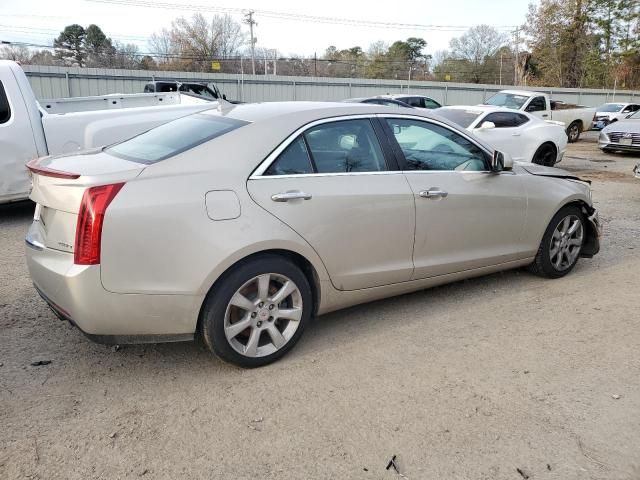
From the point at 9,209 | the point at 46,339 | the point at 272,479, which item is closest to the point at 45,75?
the point at 9,209

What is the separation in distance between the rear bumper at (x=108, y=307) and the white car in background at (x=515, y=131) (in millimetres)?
8626

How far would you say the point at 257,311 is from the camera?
3344mm

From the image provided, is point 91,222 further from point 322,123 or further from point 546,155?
point 546,155

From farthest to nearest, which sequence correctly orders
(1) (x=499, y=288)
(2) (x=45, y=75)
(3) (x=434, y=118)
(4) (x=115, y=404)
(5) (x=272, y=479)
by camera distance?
(2) (x=45, y=75) → (1) (x=499, y=288) → (3) (x=434, y=118) → (4) (x=115, y=404) → (5) (x=272, y=479)

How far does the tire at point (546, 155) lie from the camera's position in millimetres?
11695

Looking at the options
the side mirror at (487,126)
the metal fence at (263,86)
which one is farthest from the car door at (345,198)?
the metal fence at (263,86)

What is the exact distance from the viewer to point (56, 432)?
279 cm

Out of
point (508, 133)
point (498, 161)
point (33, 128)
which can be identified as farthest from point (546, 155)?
point (33, 128)

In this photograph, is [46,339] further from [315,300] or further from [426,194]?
[426,194]

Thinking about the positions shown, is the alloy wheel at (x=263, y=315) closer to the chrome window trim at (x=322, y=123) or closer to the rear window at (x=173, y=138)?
the chrome window trim at (x=322, y=123)

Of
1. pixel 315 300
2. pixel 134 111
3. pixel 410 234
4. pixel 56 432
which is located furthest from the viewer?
pixel 134 111

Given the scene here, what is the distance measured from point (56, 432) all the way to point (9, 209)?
6371mm

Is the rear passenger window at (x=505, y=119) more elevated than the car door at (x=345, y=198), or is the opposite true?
the rear passenger window at (x=505, y=119)

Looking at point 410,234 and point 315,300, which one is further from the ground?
point 410,234
